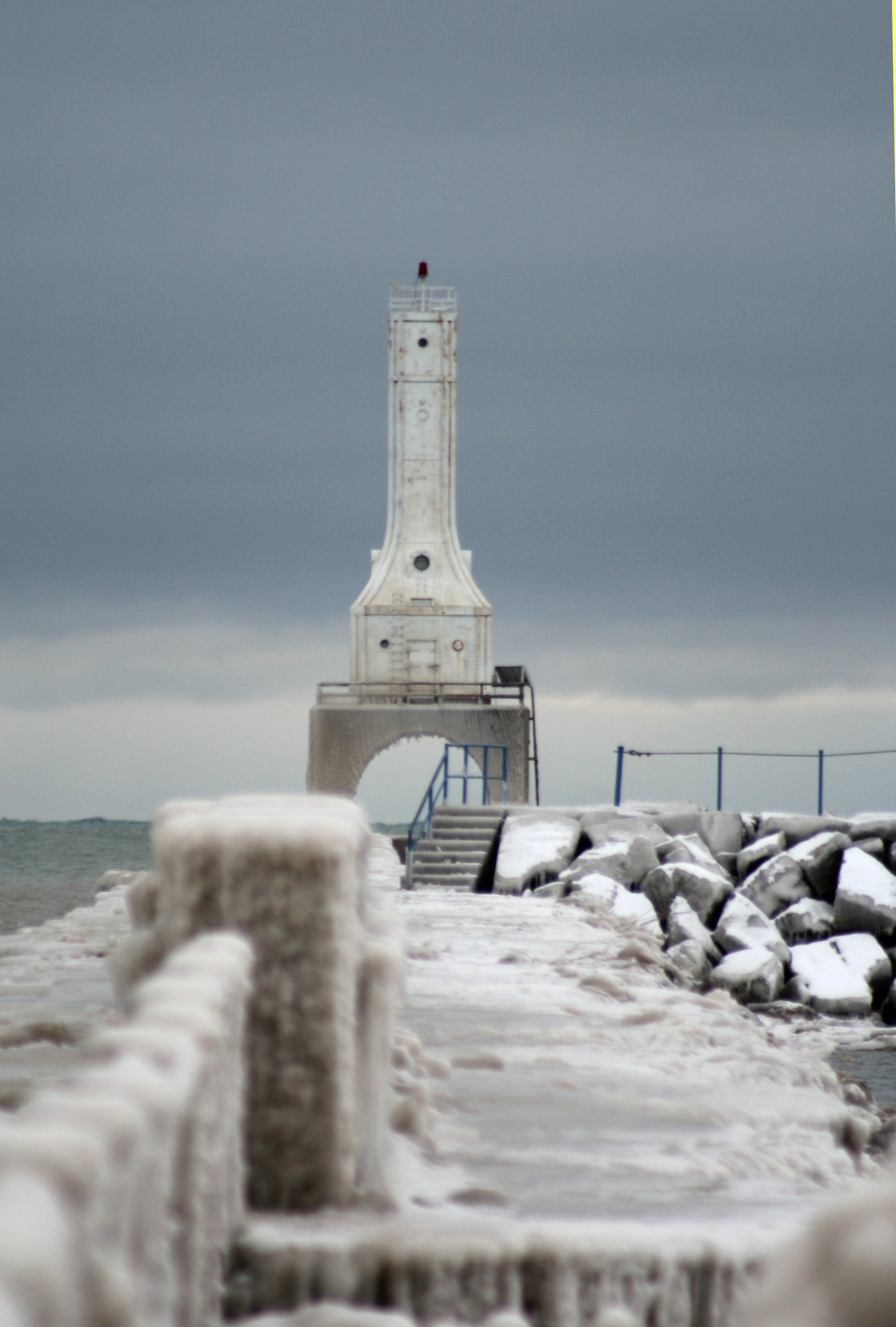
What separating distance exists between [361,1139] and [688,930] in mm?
12171

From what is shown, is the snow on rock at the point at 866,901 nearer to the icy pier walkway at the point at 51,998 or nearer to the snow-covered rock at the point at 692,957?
the snow-covered rock at the point at 692,957

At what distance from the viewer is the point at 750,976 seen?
14.0 meters

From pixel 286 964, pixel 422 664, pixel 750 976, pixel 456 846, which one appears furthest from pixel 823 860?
pixel 286 964

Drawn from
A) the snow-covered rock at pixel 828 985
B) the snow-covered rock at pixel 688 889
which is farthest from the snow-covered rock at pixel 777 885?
the snow-covered rock at pixel 828 985

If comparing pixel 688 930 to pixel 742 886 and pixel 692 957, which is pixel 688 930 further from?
pixel 742 886

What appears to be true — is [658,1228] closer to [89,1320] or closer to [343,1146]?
[343,1146]

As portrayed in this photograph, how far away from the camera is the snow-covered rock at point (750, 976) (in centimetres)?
1395

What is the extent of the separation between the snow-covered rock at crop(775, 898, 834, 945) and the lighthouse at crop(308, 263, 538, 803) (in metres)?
11.8

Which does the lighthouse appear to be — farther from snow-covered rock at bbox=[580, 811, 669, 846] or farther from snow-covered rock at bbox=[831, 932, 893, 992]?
snow-covered rock at bbox=[831, 932, 893, 992]

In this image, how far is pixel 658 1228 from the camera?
8.98 ft

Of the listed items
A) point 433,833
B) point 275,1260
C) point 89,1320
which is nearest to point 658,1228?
point 275,1260

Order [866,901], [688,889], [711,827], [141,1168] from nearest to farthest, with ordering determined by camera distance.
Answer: [141,1168]
[688,889]
[866,901]
[711,827]

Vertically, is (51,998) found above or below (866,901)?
above

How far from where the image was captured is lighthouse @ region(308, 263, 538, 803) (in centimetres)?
2758
